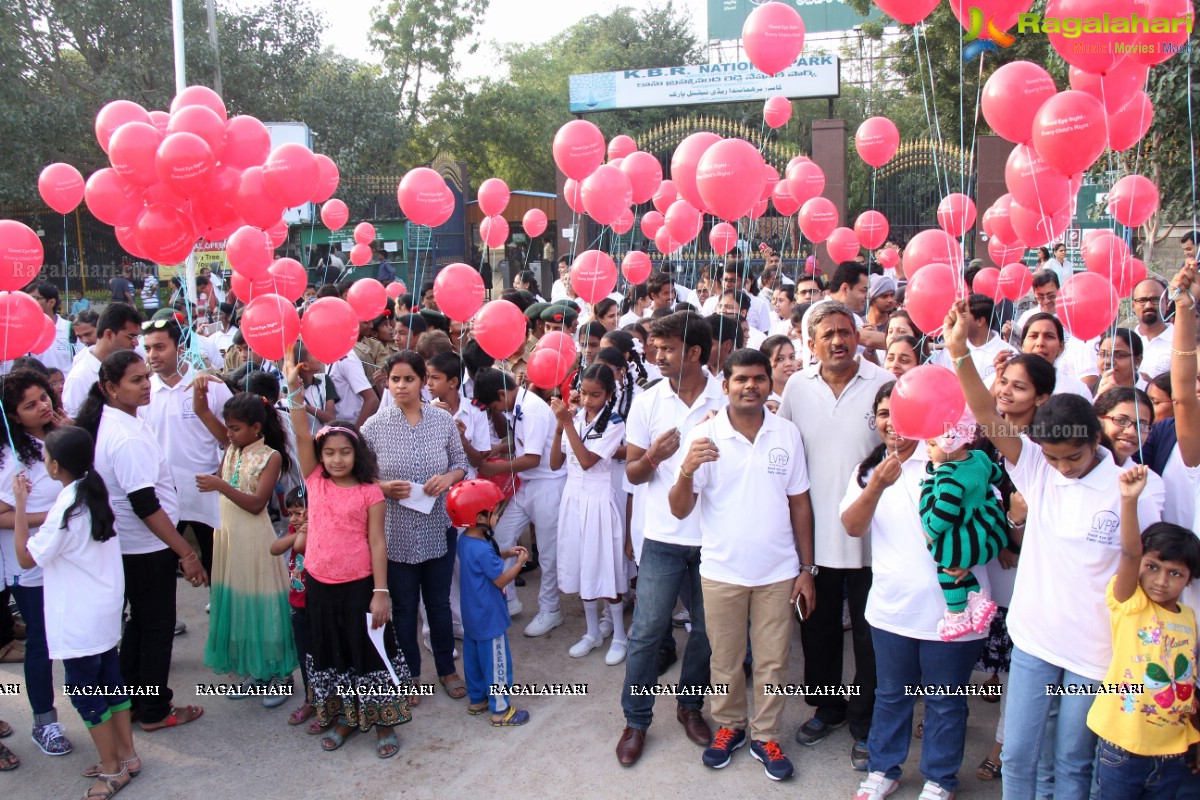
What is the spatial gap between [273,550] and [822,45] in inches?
1450

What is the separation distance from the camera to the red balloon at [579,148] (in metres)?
6.51

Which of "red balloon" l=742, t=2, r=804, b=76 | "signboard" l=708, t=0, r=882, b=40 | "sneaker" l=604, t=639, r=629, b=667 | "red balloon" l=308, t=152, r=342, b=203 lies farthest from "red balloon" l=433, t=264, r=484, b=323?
"signboard" l=708, t=0, r=882, b=40

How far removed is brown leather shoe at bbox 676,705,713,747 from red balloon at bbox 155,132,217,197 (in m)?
3.78

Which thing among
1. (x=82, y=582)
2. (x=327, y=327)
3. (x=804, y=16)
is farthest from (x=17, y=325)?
(x=804, y=16)

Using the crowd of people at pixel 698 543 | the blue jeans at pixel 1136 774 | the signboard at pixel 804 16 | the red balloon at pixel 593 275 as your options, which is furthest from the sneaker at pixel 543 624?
the signboard at pixel 804 16

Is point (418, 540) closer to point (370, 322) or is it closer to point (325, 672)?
point (325, 672)

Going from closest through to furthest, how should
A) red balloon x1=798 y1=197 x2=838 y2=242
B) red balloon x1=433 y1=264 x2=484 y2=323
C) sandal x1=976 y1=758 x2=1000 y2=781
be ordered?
sandal x1=976 y1=758 x2=1000 y2=781 → red balloon x1=433 y1=264 x2=484 y2=323 → red balloon x1=798 y1=197 x2=838 y2=242

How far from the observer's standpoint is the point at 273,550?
413 cm

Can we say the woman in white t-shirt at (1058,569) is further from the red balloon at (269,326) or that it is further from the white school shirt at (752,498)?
the red balloon at (269,326)

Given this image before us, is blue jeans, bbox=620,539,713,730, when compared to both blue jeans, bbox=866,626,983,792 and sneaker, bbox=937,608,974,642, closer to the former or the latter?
blue jeans, bbox=866,626,983,792

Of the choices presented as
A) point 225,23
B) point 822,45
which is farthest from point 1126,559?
point 822,45

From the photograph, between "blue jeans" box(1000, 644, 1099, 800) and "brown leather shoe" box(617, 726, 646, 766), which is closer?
"blue jeans" box(1000, 644, 1099, 800)

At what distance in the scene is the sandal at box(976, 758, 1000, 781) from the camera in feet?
11.7

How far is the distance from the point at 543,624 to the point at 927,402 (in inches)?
111
